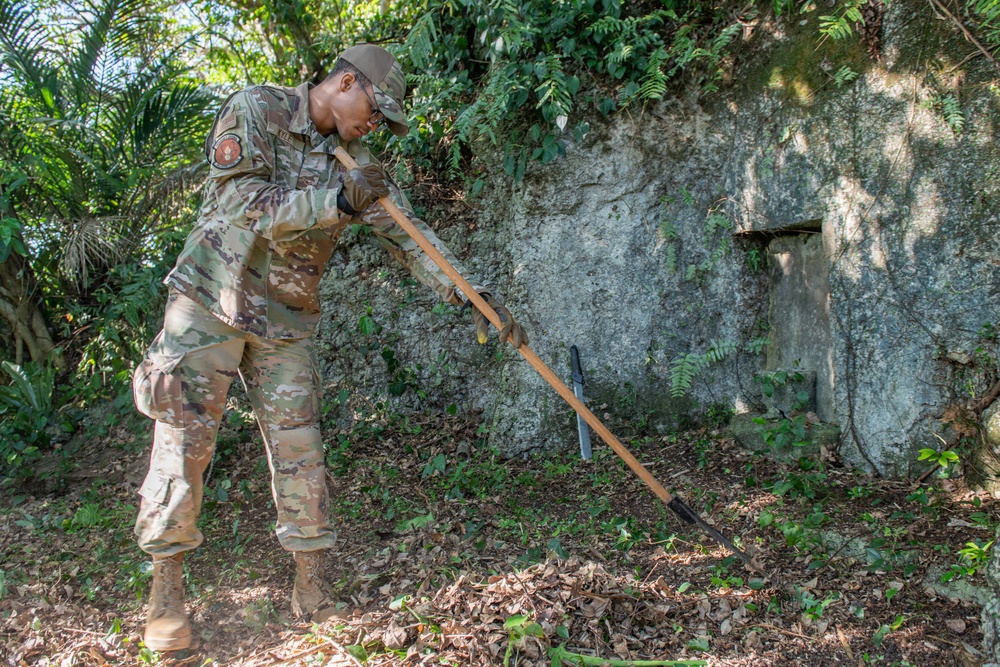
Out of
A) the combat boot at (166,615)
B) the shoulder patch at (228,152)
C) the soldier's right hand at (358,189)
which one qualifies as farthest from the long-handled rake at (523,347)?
the combat boot at (166,615)

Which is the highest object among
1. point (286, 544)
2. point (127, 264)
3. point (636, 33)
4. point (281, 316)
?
point (636, 33)

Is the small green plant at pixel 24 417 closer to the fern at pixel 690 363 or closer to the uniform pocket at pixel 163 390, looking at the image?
the uniform pocket at pixel 163 390

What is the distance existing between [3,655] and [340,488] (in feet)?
6.29

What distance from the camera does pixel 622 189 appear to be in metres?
4.94

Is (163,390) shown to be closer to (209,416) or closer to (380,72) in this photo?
(209,416)

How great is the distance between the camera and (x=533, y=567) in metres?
3.43

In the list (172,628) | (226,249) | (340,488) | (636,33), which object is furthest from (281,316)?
(636,33)

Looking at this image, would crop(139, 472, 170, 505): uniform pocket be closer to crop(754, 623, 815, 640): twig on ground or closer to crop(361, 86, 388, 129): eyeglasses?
Result: crop(361, 86, 388, 129): eyeglasses

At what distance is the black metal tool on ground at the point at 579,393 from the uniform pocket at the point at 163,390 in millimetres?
2278

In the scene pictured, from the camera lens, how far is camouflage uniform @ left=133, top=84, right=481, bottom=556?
3074 millimetres

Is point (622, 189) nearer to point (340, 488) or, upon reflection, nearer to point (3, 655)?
point (340, 488)

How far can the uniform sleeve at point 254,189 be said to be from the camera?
301 centimetres

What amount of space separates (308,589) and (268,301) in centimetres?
131

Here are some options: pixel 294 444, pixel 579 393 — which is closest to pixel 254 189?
pixel 294 444
